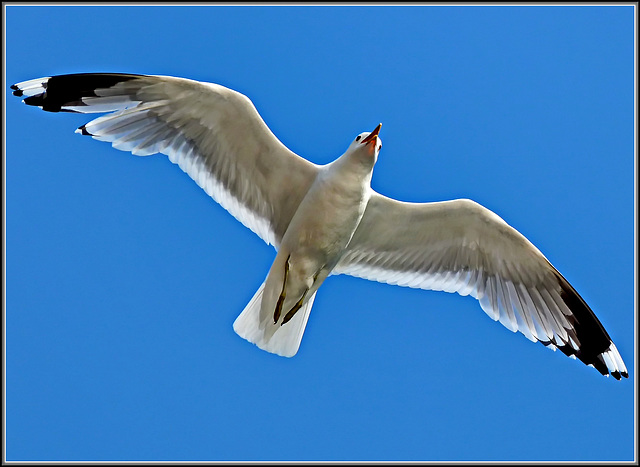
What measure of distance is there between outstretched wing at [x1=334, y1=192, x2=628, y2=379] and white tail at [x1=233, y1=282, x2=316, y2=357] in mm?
598

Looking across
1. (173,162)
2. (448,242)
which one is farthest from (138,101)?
(448,242)

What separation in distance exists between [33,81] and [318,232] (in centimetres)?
222

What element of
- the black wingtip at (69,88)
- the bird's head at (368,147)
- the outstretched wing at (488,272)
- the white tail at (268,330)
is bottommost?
the white tail at (268,330)

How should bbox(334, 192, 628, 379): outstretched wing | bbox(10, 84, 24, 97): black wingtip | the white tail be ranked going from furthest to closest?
bbox(334, 192, 628, 379): outstretched wing → the white tail → bbox(10, 84, 24, 97): black wingtip

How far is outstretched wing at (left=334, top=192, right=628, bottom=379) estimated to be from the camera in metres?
6.49

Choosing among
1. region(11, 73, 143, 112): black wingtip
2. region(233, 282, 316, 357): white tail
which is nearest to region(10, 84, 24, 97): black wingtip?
region(11, 73, 143, 112): black wingtip

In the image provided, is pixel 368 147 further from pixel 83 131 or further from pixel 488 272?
pixel 83 131

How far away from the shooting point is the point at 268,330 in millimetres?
6242

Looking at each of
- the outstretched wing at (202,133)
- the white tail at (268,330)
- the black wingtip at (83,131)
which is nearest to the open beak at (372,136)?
the outstretched wing at (202,133)

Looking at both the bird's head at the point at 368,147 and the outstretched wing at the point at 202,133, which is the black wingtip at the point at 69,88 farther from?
the bird's head at the point at 368,147

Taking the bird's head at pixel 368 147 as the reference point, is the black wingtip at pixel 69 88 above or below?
above

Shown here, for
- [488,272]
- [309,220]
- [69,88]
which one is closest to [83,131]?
[69,88]

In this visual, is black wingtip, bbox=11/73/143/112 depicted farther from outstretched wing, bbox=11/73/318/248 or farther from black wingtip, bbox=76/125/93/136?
black wingtip, bbox=76/125/93/136

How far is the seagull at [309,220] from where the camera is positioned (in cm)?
584
